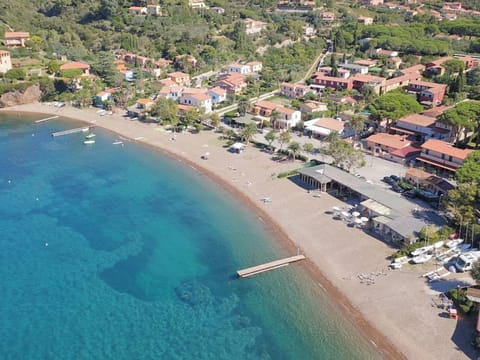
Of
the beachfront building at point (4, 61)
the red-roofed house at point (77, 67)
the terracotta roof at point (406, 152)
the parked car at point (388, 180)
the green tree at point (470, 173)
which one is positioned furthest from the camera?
the red-roofed house at point (77, 67)

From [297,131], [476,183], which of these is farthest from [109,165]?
[476,183]

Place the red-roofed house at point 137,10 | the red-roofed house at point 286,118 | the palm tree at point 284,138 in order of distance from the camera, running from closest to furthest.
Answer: the palm tree at point 284,138 → the red-roofed house at point 286,118 → the red-roofed house at point 137,10

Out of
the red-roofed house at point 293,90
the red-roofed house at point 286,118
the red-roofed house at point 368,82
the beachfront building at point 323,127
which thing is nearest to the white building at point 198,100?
the red-roofed house at point 286,118

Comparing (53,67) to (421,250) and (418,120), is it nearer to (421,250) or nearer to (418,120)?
(418,120)

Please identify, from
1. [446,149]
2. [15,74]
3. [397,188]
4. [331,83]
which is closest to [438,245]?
[397,188]

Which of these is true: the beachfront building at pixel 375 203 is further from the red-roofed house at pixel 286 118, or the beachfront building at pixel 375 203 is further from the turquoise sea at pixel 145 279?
the red-roofed house at pixel 286 118
